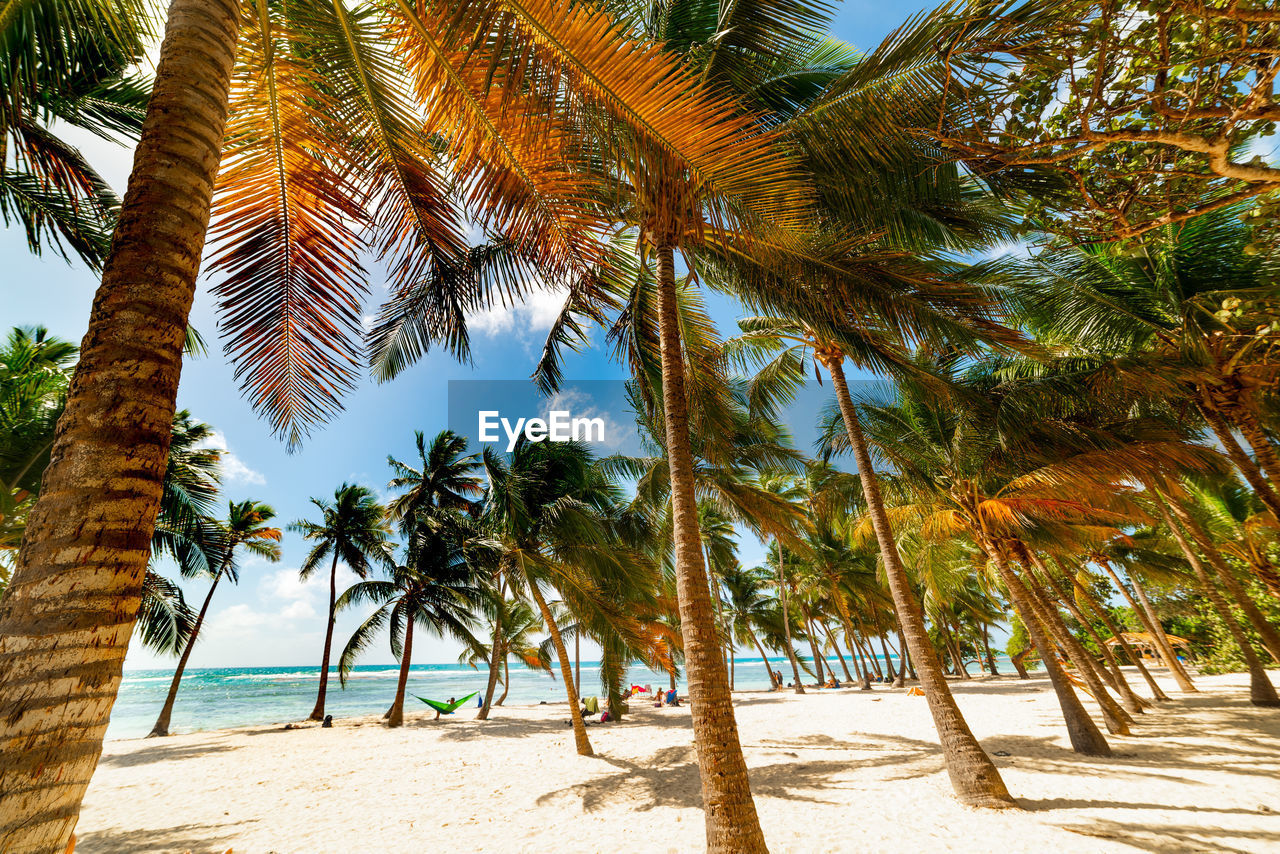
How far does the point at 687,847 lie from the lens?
17.1 feet

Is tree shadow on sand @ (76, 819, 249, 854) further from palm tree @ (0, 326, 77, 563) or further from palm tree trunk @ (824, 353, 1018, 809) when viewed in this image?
palm tree trunk @ (824, 353, 1018, 809)

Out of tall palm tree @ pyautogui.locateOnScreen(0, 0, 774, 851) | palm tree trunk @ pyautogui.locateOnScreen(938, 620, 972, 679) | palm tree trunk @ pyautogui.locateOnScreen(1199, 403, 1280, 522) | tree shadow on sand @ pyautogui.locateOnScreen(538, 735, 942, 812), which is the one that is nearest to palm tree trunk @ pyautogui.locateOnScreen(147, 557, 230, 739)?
tree shadow on sand @ pyautogui.locateOnScreen(538, 735, 942, 812)

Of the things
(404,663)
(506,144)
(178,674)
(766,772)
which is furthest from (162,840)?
(178,674)

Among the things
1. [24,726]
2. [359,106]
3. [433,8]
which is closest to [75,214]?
[359,106]

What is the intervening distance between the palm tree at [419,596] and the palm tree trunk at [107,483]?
602 inches

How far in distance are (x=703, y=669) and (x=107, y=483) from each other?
383 cm

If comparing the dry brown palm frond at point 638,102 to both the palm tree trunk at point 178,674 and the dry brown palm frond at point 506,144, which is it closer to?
the dry brown palm frond at point 506,144

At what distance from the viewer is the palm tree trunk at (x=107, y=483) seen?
1148 millimetres

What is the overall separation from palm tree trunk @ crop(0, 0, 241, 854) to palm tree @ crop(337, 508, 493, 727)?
15286 mm

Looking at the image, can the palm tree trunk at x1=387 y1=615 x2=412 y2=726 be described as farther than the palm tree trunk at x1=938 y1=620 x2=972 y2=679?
No

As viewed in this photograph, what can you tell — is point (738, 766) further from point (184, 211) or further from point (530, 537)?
point (530, 537)

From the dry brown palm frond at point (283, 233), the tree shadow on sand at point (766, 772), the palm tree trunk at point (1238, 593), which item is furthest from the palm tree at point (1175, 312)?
the dry brown palm frond at point (283, 233)

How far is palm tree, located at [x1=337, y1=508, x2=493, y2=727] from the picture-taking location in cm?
1648

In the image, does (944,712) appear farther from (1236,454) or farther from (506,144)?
(506,144)
